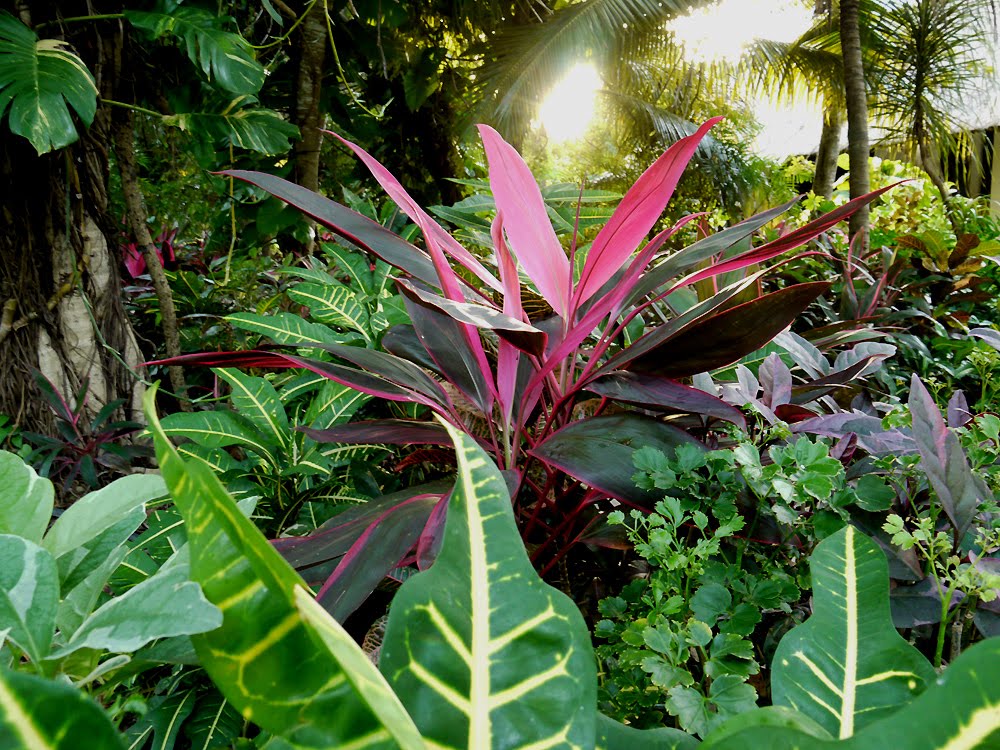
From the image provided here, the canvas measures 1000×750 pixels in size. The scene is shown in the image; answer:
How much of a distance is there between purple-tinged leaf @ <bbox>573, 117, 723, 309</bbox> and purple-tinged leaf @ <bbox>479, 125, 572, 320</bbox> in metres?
0.03

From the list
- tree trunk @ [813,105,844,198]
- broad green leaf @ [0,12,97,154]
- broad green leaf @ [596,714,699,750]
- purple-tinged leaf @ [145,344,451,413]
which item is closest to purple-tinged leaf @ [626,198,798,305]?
purple-tinged leaf @ [145,344,451,413]

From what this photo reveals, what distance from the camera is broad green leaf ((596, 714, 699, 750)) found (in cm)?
27

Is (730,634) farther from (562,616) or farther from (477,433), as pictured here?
(477,433)

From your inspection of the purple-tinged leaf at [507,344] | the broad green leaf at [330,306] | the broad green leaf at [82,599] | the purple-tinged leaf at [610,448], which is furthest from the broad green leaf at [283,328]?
the broad green leaf at [82,599]

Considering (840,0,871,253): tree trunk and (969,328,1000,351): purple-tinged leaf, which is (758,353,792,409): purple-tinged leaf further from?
(840,0,871,253): tree trunk

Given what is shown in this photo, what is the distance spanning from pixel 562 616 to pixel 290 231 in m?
2.85

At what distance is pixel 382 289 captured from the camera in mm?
1250

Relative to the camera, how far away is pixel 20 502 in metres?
0.38

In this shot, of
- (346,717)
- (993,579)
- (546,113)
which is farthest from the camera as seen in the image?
(546,113)

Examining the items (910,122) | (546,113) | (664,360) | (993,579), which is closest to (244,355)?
(664,360)

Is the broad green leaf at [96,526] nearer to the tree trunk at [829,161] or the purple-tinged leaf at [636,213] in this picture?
the purple-tinged leaf at [636,213]

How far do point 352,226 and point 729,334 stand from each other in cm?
41

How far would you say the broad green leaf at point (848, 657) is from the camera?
308 mm

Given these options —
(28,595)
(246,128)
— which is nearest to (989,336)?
(28,595)
